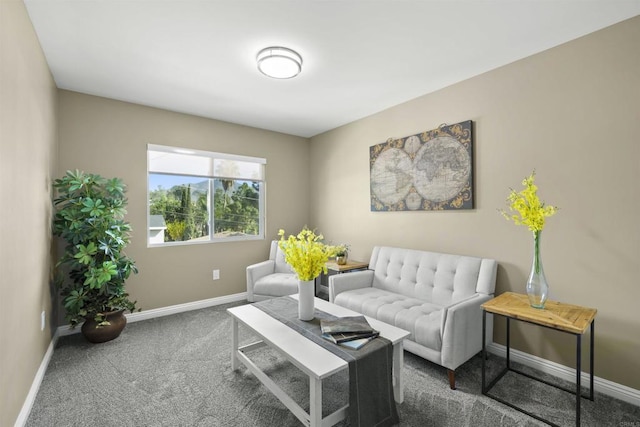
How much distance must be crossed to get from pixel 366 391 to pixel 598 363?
1.79m

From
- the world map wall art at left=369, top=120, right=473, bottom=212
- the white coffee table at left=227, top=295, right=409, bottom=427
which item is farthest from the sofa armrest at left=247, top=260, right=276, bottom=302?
the world map wall art at left=369, top=120, right=473, bottom=212

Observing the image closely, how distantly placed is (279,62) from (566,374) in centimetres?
327

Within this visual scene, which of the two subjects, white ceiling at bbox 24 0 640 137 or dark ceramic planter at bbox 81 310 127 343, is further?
dark ceramic planter at bbox 81 310 127 343

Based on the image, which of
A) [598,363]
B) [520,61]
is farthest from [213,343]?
[520,61]

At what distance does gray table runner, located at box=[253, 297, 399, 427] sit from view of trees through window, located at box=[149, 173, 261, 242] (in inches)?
103

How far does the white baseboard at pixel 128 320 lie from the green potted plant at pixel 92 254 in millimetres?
369

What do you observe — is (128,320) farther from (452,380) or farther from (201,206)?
(452,380)

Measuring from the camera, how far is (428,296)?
9.11 feet

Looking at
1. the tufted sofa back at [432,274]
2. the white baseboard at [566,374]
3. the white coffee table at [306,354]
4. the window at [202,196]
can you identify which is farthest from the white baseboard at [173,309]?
the white baseboard at [566,374]

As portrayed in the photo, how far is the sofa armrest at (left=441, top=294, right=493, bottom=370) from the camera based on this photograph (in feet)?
6.74

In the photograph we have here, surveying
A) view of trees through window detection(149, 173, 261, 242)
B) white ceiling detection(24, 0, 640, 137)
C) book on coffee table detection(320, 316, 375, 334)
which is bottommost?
book on coffee table detection(320, 316, 375, 334)

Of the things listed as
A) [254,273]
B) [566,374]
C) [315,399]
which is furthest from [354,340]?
[254,273]

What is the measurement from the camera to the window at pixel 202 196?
3.60 meters

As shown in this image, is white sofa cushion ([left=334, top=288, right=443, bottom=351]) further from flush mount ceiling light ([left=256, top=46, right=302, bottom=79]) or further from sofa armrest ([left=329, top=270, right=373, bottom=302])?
flush mount ceiling light ([left=256, top=46, right=302, bottom=79])
